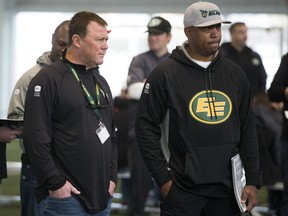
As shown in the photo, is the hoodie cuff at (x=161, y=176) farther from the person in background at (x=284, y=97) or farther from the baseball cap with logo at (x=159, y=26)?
the baseball cap with logo at (x=159, y=26)

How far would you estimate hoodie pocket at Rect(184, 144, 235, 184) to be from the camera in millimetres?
3406

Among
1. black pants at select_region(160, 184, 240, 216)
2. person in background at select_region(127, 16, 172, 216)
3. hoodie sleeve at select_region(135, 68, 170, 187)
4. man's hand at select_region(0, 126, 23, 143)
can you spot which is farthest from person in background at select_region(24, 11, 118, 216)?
person in background at select_region(127, 16, 172, 216)

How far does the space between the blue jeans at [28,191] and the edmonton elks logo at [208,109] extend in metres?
1.16

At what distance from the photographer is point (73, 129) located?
323cm

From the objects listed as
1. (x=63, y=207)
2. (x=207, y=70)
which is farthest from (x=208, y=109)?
(x=63, y=207)

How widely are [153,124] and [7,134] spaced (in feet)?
2.71

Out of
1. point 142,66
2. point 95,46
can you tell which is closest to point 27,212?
point 95,46

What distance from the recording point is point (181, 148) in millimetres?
3475

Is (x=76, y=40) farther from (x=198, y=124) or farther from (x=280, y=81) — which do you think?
(x=280, y=81)

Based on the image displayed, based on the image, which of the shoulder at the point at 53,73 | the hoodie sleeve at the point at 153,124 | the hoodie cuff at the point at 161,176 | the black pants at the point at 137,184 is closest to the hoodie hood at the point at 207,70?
the hoodie sleeve at the point at 153,124

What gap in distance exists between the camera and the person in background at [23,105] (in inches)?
158

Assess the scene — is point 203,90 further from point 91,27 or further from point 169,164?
point 91,27

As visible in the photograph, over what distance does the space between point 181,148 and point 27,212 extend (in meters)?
1.18

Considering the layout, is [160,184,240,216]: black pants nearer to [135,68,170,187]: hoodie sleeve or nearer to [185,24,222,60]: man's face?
[135,68,170,187]: hoodie sleeve
